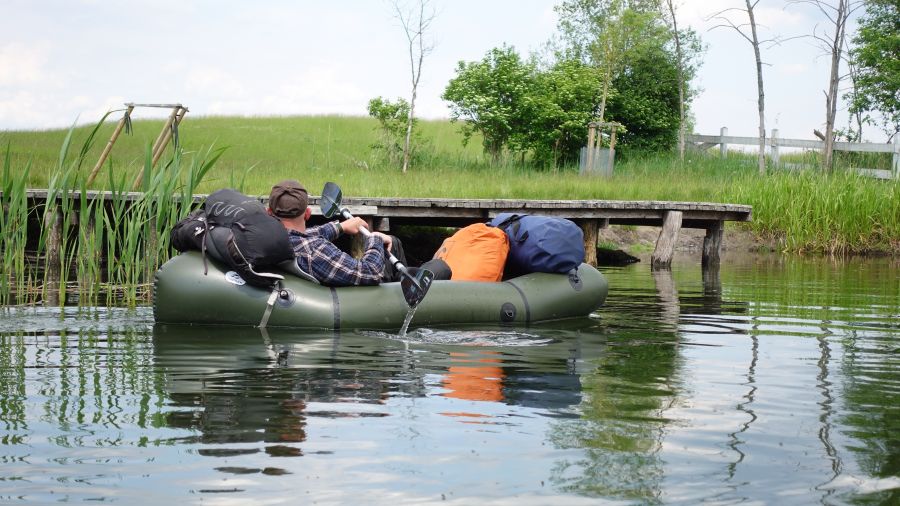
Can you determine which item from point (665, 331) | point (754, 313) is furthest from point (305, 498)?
point (754, 313)

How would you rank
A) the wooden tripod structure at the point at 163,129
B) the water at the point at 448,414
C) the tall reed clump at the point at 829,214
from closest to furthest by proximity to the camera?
the water at the point at 448,414, the wooden tripod structure at the point at 163,129, the tall reed clump at the point at 829,214

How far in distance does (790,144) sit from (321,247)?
2067 centimetres

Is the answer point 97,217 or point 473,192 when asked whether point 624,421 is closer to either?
point 97,217

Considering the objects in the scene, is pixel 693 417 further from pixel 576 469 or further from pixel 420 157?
pixel 420 157

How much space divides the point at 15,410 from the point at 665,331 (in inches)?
184

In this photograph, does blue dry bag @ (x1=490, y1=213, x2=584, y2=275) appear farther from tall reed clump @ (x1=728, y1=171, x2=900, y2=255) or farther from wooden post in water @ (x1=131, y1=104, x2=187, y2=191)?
tall reed clump @ (x1=728, y1=171, x2=900, y2=255)

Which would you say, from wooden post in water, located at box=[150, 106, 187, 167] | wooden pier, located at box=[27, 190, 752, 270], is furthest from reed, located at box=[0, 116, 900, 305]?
wooden pier, located at box=[27, 190, 752, 270]

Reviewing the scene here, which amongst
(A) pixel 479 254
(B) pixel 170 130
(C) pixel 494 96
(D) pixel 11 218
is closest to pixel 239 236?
(A) pixel 479 254

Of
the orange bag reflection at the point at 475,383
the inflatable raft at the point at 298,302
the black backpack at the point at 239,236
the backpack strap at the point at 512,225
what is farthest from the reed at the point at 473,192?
the orange bag reflection at the point at 475,383

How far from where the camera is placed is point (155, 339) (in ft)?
23.0

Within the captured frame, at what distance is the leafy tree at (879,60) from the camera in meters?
27.3

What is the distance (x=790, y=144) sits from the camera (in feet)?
85.2

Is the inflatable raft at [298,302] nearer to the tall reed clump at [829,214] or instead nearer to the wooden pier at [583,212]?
the wooden pier at [583,212]

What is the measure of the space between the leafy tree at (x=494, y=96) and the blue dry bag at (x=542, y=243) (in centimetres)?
1613
